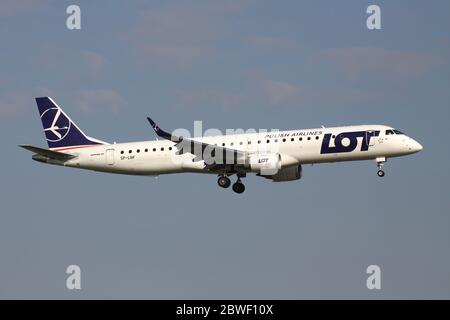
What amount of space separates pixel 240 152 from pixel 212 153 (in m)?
1.93

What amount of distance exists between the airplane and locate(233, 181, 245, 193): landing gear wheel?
0.07m

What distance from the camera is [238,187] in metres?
69.5

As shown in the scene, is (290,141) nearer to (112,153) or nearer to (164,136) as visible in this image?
(164,136)

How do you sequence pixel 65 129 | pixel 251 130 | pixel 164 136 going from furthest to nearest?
pixel 65 129, pixel 251 130, pixel 164 136

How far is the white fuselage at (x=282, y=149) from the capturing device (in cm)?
6525

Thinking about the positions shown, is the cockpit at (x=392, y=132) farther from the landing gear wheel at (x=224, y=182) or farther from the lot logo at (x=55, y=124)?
the lot logo at (x=55, y=124)

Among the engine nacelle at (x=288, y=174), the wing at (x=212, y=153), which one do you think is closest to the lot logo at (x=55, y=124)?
the wing at (x=212, y=153)

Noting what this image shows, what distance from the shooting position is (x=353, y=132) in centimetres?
6550

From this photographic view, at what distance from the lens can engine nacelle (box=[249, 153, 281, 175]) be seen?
65.5m

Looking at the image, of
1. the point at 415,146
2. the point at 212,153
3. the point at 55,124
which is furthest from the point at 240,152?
the point at 55,124

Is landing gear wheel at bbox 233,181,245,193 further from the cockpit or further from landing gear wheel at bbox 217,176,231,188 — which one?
the cockpit

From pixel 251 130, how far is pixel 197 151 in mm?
4287
